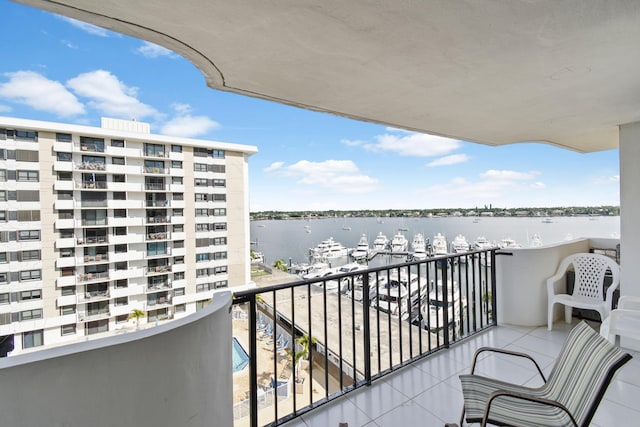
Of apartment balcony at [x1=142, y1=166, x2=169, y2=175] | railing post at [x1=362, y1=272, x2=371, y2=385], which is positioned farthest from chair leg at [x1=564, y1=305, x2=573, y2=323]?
apartment balcony at [x1=142, y1=166, x2=169, y2=175]

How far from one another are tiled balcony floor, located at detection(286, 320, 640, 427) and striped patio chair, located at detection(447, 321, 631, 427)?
1.76 ft

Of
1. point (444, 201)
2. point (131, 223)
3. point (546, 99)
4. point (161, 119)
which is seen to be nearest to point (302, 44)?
point (546, 99)

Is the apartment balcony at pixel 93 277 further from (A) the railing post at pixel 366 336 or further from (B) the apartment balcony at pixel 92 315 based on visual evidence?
(A) the railing post at pixel 366 336

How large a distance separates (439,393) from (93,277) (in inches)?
837

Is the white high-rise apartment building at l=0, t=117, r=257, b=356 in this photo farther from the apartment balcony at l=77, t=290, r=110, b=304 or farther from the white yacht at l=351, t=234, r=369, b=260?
the white yacht at l=351, t=234, r=369, b=260

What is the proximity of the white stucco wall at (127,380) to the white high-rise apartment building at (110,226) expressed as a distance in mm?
18626

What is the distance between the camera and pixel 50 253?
15.2 meters

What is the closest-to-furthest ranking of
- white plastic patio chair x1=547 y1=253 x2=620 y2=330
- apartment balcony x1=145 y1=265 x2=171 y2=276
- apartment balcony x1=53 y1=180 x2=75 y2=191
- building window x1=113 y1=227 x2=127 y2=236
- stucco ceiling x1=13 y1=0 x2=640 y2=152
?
1. stucco ceiling x1=13 y1=0 x2=640 y2=152
2. white plastic patio chair x1=547 y1=253 x2=620 y2=330
3. apartment balcony x1=53 y1=180 x2=75 y2=191
4. building window x1=113 y1=227 x2=127 y2=236
5. apartment balcony x1=145 y1=265 x2=171 y2=276

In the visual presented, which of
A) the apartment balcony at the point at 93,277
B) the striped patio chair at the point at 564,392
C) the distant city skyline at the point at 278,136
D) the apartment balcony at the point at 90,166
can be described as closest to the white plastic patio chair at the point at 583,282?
the striped patio chair at the point at 564,392

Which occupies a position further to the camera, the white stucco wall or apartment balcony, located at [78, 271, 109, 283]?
apartment balcony, located at [78, 271, 109, 283]

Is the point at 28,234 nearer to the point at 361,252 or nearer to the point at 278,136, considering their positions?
the point at 278,136

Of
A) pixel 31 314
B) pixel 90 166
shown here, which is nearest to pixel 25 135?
pixel 90 166

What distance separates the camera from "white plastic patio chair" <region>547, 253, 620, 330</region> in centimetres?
326

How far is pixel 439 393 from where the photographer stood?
2.20m
